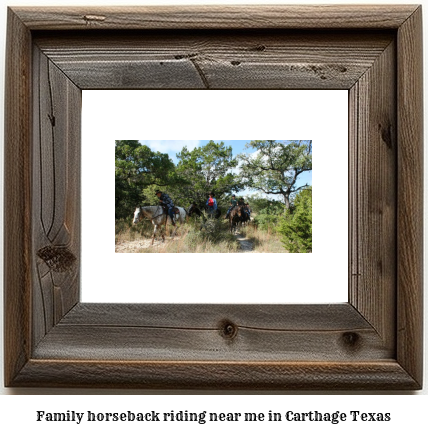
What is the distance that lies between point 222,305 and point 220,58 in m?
0.30

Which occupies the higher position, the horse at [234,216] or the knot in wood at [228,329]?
the horse at [234,216]

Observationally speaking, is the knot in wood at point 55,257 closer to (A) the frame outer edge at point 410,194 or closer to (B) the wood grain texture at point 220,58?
(B) the wood grain texture at point 220,58

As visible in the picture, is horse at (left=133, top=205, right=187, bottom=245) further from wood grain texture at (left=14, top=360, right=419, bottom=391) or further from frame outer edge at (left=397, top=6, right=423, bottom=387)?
frame outer edge at (left=397, top=6, right=423, bottom=387)

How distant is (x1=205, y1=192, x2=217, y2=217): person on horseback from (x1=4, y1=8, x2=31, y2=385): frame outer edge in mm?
221

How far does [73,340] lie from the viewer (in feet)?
1.90

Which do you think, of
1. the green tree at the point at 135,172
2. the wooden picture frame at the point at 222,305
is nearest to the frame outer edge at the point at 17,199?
the wooden picture frame at the point at 222,305

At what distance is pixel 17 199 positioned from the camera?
57cm

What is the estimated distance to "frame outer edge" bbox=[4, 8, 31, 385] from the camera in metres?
0.57

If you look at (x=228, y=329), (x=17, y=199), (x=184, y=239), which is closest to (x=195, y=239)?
(x=184, y=239)

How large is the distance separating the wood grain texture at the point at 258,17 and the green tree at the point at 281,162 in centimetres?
14

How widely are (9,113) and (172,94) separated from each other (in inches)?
7.9

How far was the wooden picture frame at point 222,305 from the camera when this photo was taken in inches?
22.2

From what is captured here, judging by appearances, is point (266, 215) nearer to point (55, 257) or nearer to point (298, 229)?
point (298, 229)

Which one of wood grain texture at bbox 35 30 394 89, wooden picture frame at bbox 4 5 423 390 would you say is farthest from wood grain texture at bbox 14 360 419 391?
wood grain texture at bbox 35 30 394 89
